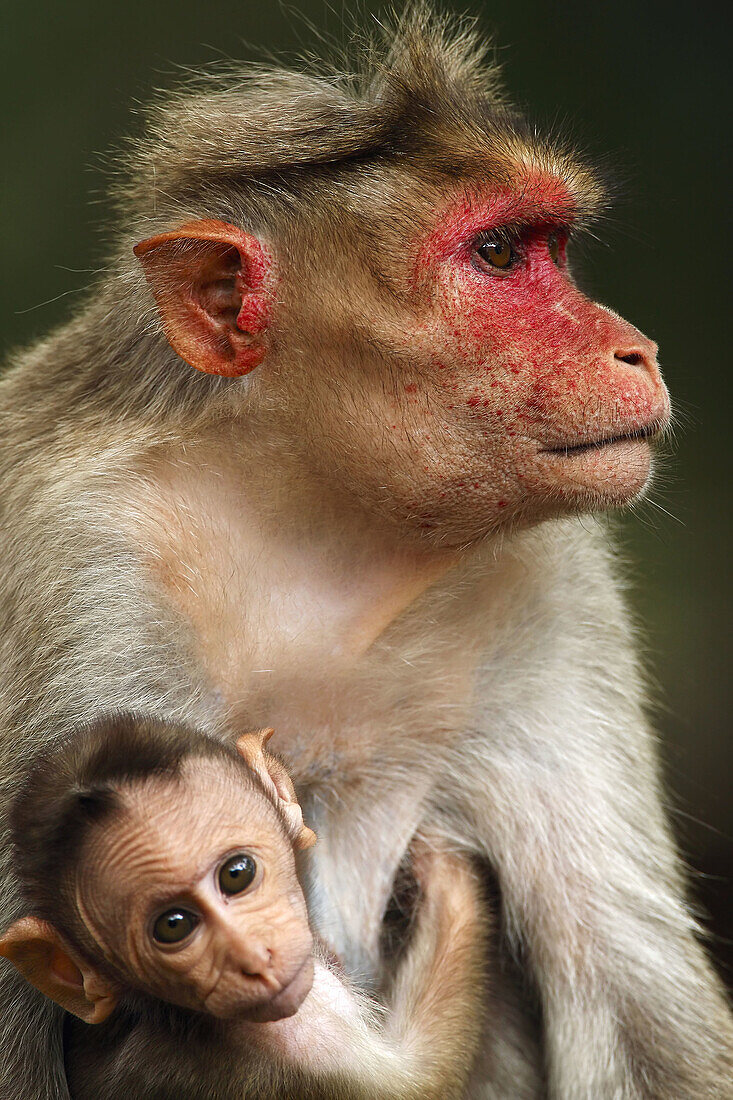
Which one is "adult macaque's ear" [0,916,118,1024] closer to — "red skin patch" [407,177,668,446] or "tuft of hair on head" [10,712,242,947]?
"tuft of hair on head" [10,712,242,947]

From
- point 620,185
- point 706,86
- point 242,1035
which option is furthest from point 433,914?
point 706,86

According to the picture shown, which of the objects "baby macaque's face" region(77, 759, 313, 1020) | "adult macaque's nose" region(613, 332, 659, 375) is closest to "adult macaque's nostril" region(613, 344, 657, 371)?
"adult macaque's nose" region(613, 332, 659, 375)

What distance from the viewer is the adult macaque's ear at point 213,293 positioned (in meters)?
2.79

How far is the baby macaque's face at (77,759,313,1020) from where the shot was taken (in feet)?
7.70

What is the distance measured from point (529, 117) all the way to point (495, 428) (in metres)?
0.84

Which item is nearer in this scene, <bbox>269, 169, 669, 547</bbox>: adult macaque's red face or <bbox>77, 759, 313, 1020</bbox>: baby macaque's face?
<bbox>77, 759, 313, 1020</bbox>: baby macaque's face

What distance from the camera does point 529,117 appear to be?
3.15 meters

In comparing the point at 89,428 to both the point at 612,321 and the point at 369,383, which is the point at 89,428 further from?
the point at 612,321

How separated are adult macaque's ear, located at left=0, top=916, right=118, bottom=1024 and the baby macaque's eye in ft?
0.96

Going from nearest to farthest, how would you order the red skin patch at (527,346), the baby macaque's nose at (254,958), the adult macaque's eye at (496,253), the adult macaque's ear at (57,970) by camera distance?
1. the baby macaque's nose at (254,958)
2. the adult macaque's ear at (57,970)
3. the red skin patch at (527,346)
4. the adult macaque's eye at (496,253)

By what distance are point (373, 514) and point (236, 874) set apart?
0.83 metres

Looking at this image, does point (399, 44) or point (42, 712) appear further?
point (399, 44)

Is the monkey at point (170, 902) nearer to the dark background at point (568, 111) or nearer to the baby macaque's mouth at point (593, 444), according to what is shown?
the baby macaque's mouth at point (593, 444)

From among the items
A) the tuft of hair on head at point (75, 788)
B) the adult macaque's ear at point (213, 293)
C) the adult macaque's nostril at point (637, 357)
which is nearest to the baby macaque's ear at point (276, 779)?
the tuft of hair on head at point (75, 788)
